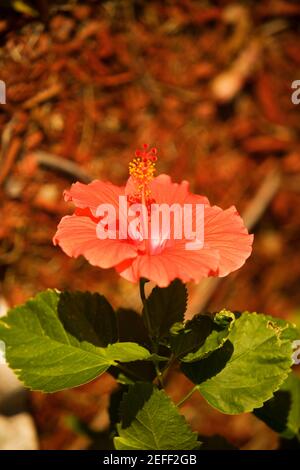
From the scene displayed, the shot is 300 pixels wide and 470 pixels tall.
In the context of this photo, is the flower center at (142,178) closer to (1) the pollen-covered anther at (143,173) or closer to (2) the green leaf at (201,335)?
(1) the pollen-covered anther at (143,173)

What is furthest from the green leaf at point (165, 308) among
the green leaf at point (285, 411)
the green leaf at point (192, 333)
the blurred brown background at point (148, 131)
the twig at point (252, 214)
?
the twig at point (252, 214)

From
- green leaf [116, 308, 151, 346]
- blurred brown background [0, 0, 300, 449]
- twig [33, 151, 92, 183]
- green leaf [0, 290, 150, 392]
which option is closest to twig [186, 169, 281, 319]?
blurred brown background [0, 0, 300, 449]

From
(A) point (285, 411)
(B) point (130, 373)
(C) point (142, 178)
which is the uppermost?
(C) point (142, 178)

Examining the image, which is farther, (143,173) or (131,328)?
(131,328)

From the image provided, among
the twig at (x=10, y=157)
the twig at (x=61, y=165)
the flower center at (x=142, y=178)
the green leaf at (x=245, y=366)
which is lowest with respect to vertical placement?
the green leaf at (x=245, y=366)

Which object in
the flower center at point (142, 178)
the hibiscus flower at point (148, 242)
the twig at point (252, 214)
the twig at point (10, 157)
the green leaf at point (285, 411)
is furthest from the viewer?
the twig at point (252, 214)

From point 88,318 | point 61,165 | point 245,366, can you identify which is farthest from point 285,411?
point 61,165

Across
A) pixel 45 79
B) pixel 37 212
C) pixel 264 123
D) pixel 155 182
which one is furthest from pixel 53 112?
pixel 264 123

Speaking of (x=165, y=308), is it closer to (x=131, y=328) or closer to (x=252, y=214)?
(x=131, y=328)
